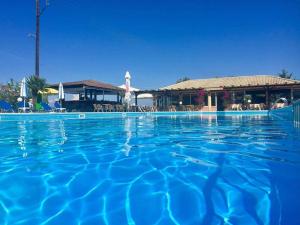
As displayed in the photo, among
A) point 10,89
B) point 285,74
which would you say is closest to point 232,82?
point 10,89

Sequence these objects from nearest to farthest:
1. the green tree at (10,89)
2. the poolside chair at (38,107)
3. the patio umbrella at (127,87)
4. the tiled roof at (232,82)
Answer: the poolside chair at (38,107) < the patio umbrella at (127,87) < the tiled roof at (232,82) < the green tree at (10,89)

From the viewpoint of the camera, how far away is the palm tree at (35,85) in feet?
70.5

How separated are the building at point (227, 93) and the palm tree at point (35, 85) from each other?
10.3 m

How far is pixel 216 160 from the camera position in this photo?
3668 mm

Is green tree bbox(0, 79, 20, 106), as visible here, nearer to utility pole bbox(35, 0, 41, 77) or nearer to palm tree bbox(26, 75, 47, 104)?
utility pole bbox(35, 0, 41, 77)

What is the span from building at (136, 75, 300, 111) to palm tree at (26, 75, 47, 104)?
1026 centimetres

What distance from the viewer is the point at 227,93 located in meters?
24.6

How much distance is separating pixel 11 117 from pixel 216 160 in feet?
49.2

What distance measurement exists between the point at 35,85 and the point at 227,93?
53.2 ft

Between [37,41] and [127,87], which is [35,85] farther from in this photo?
[127,87]

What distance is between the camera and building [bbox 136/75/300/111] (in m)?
23.0

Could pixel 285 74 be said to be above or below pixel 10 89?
above

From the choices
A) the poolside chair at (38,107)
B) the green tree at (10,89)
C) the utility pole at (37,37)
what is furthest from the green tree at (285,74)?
the green tree at (10,89)

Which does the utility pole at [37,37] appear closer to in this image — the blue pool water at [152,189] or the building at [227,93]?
the building at [227,93]
